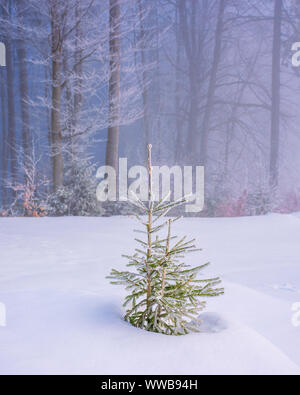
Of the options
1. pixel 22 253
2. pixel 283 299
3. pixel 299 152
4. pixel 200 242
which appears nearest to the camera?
pixel 283 299

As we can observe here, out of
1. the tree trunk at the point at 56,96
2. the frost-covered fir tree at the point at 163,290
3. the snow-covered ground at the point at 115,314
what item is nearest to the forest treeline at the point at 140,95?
the tree trunk at the point at 56,96

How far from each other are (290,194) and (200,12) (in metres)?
8.53

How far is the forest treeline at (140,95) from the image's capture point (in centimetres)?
788

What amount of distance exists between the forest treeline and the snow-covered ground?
13.0 ft

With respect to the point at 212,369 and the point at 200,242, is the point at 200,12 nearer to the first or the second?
the point at 200,242

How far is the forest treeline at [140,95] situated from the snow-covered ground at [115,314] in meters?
3.96

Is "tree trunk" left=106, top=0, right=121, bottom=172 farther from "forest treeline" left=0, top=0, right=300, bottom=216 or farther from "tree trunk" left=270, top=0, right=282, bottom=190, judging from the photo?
"tree trunk" left=270, top=0, right=282, bottom=190

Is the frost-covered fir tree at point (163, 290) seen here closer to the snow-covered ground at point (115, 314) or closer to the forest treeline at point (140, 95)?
the snow-covered ground at point (115, 314)

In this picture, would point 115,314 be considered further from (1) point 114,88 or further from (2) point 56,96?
(1) point 114,88

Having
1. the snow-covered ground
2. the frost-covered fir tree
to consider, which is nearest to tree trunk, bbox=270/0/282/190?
the snow-covered ground

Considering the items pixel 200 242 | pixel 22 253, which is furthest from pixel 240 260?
pixel 22 253

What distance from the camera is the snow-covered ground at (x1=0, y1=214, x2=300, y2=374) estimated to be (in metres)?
1.18

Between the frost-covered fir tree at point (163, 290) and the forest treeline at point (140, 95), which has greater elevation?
the forest treeline at point (140, 95)

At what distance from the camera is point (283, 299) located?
8.70 ft
